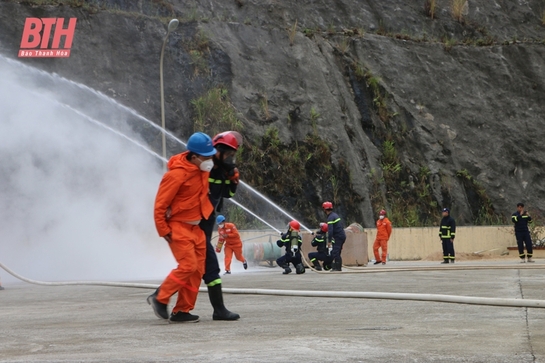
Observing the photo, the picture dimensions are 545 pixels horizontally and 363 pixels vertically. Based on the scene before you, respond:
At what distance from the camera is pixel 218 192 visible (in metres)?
7.34

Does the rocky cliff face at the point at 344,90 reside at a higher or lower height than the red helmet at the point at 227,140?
higher

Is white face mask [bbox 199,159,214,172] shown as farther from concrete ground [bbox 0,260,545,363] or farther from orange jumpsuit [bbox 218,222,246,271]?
orange jumpsuit [bbox 218,222,246,271]

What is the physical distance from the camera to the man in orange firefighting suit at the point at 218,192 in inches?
279

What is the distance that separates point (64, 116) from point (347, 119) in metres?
13.0

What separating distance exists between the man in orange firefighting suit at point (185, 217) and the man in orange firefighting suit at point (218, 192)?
6.2 inches

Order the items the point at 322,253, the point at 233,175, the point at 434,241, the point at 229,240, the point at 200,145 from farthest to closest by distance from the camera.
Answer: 1. the point at 434,241
2. the point at 229,240
3. the point at 322,253
4. the point at 233,175
5. the point at 200,145

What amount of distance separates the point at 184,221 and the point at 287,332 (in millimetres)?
1509

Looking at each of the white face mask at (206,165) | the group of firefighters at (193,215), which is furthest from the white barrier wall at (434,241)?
the white face mask at (206,165)

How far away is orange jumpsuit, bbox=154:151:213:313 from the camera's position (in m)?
6.78

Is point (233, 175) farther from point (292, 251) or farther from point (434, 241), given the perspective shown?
point (434, 241)

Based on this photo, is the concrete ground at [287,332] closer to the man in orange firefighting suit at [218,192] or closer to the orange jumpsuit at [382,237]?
the man in orange firefighting suit at [218,192]

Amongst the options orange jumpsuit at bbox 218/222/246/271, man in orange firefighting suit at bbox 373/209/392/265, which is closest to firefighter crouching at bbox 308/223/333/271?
orange jumpsuit at bbox 218/222/246/271

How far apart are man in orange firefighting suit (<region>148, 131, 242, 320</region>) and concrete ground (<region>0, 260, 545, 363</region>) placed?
0.17 meters

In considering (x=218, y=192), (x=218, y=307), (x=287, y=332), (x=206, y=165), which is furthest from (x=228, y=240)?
(x=287, y=332)
